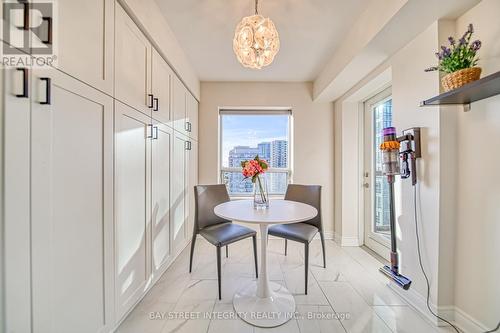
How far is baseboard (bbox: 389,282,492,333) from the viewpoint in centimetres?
136

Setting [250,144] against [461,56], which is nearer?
[461,56]

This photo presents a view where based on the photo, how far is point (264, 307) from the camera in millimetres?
1624

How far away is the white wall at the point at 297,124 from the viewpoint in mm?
3312

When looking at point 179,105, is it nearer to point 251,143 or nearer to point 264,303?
point 251,143

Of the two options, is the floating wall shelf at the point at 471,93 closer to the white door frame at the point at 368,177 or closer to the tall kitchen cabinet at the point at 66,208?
the white door frame at the point at 368,177

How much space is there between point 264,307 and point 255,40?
2006mm

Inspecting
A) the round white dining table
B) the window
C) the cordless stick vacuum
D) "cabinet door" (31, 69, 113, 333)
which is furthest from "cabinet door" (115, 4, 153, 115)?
the cordless stick vacuum

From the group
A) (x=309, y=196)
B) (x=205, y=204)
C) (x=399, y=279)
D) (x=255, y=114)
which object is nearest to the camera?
(x=399, y=279)

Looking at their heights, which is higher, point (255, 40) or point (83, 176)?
point (255, 40)

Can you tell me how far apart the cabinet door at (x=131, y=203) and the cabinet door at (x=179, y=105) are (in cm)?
66

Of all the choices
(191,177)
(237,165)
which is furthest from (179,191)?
(237,165)

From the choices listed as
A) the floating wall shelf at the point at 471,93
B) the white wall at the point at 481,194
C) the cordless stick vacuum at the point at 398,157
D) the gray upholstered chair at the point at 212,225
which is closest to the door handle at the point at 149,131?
the gray upholstered chair at the point at 212,225

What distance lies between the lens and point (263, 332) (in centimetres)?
143

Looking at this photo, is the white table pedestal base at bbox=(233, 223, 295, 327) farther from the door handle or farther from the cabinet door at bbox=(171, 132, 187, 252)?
the door handle
